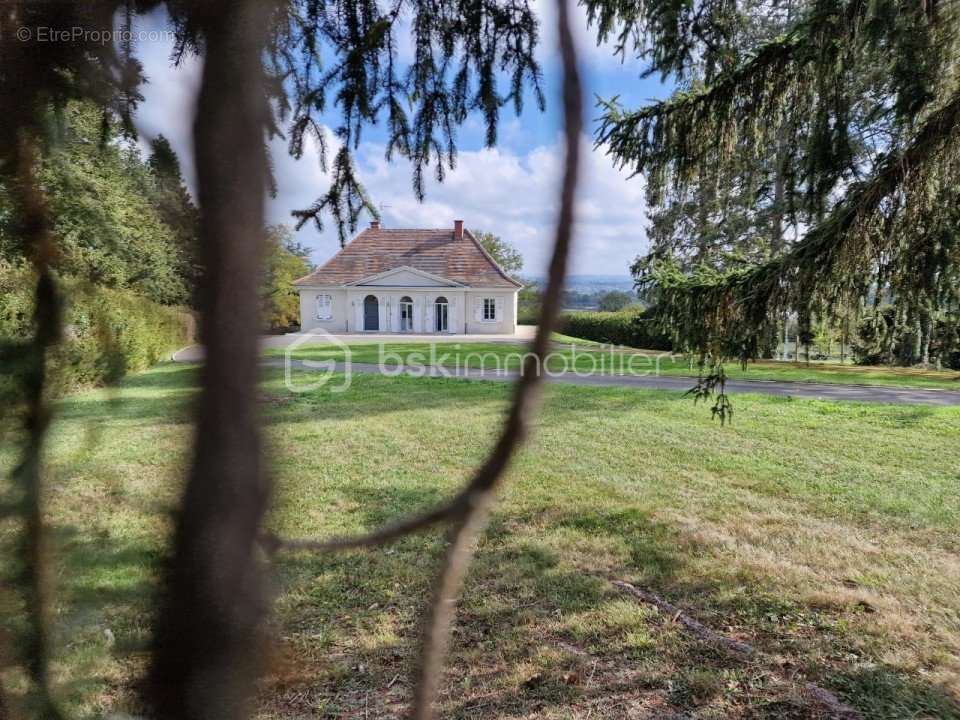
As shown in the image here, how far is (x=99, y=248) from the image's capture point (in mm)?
657

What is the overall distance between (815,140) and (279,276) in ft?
13.5

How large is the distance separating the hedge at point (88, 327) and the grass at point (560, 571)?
0.04 m

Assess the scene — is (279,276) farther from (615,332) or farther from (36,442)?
(615,332)

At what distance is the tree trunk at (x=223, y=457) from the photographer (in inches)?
15.8

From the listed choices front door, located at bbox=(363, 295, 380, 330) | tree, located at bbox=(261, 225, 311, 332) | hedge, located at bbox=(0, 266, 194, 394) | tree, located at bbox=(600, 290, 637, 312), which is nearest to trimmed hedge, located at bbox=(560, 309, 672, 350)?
front door, located at bbox=(363, 295, 380, 330)

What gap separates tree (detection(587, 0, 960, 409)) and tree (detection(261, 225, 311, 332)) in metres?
3.18

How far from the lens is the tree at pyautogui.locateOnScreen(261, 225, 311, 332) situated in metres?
0.44

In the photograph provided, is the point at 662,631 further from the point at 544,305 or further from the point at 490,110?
the point at 544,305

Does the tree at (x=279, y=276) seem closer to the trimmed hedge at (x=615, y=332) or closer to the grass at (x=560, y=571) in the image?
the grass at (x=560, y=571)

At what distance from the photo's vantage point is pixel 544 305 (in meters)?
0.41

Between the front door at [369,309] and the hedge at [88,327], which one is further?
the front door at [369,309]

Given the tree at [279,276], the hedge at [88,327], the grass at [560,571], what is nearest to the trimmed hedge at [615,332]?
the grass at [560,571]

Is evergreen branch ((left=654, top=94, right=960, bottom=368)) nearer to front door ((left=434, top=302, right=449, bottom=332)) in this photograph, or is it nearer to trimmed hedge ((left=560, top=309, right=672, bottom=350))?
front door ((left=434, top=302, right=449, bottom=332))

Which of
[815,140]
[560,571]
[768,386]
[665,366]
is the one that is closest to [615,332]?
[665,366]
